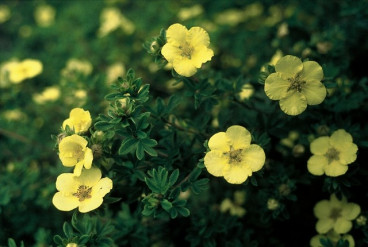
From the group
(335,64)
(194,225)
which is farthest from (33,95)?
(335,64)

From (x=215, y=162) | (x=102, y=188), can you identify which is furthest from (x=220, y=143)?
(x=102, y=188)

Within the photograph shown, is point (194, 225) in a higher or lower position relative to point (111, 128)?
lower

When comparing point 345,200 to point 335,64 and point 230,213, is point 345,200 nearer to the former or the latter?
point 230,213

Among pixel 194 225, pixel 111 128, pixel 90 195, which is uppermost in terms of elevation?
pixel 111 128

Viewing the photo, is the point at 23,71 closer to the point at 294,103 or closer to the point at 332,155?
the point at 294,103

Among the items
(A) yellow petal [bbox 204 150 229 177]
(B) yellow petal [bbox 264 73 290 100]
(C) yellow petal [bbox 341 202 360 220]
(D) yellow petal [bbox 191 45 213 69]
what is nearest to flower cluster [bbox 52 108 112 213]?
(A) yellow petal [bbox 204 150 229 177]

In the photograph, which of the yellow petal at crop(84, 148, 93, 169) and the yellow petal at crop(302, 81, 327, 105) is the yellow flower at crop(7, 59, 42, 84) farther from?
the yellow petal at crop(302, 81, 327, 105)

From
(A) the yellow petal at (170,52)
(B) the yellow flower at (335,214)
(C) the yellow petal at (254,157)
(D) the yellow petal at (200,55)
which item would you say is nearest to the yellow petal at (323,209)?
(B) the yellow flower at (335,214)
